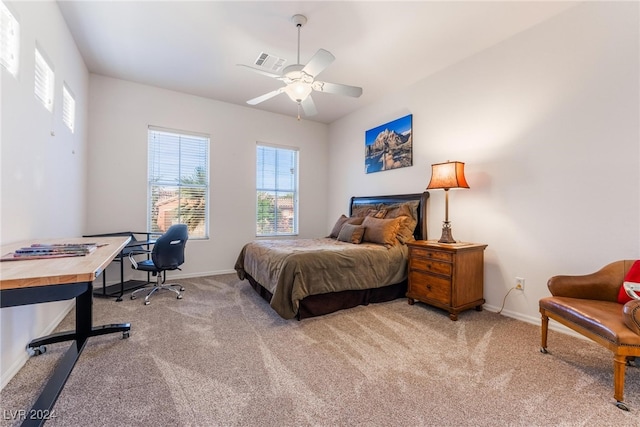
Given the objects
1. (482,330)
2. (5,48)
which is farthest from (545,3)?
(5,48)

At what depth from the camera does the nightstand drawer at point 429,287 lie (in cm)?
280

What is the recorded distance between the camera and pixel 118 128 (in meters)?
3.89

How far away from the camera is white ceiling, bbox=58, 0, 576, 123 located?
8.13ft

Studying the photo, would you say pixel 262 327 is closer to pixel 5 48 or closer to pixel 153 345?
pixel 153 345

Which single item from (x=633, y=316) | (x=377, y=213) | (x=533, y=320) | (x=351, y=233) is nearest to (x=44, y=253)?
(x=351, y=233)

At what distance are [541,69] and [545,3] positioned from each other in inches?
20.8

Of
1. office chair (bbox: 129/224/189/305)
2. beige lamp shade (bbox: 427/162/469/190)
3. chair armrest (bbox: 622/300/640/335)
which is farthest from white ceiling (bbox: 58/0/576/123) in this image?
chair armrest (bbox: 622/300/640/335)

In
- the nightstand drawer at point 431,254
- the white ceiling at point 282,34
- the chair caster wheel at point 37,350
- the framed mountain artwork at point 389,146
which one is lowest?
the chair caster wheel at point 37,350

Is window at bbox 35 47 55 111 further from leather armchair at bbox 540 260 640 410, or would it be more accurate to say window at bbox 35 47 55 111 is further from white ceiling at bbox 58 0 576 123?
leather armchair at bbox 540 260 640 410

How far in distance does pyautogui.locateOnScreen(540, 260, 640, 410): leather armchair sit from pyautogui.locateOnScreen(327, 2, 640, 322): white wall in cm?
35

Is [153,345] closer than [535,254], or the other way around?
[153,345]

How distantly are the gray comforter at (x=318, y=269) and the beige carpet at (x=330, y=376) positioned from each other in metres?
0.30

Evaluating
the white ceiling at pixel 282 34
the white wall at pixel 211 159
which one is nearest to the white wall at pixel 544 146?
the white ceiling at pixel 282 34

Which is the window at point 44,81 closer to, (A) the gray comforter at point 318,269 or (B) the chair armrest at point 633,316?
(A) the gray comforter at point 318,269
